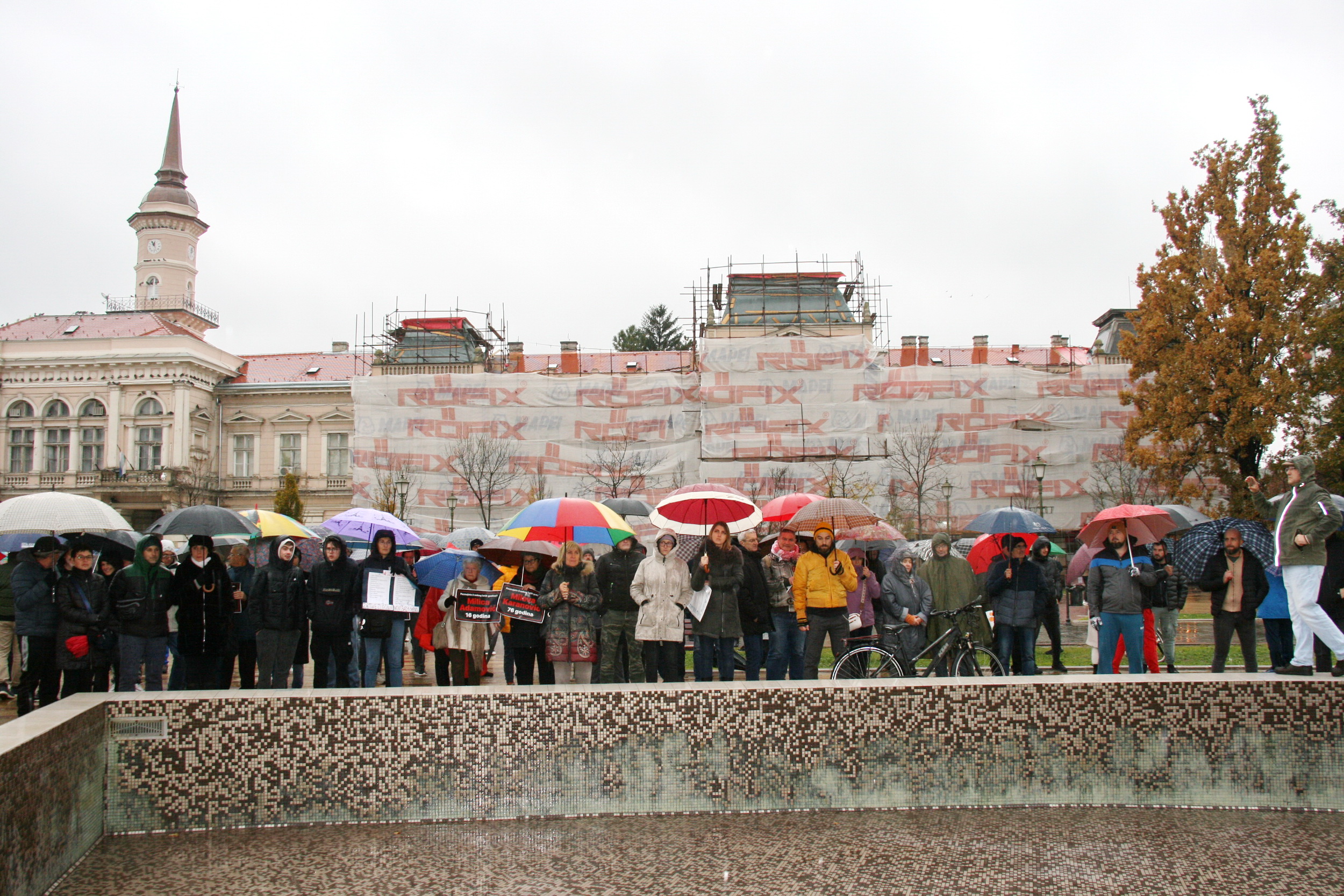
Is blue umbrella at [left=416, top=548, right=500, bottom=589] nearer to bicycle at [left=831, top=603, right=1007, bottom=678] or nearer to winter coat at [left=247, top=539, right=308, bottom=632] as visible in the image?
winter coat at [left=247, top=539, right=308, bottom=632]

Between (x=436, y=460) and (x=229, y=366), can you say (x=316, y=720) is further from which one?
(x=229, y=366)

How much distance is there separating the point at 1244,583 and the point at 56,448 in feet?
170

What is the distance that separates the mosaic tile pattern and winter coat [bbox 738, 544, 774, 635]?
3124mm

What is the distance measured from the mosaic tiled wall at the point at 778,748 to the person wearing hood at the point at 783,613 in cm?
307

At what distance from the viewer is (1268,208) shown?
28.9 meters

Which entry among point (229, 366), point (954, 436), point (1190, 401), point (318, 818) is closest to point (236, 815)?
point (318, 818)

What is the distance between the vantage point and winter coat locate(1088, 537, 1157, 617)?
916 cm

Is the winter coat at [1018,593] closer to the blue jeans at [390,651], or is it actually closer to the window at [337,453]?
the blue jeans at [390,651]

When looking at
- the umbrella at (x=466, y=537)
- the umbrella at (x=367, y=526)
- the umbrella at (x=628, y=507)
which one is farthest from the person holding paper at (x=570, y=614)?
the umbrella at (x=628, y=507)

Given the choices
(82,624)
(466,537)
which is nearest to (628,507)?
(466,537)

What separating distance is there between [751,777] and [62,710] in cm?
353

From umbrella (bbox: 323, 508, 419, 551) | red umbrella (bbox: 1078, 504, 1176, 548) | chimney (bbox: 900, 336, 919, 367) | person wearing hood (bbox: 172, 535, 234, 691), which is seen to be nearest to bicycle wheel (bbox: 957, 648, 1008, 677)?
red umbrella (bbox: 1078, 504, 1176, 548)

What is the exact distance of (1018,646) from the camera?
399 inches

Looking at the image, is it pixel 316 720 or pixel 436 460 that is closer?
pixel 316 720
